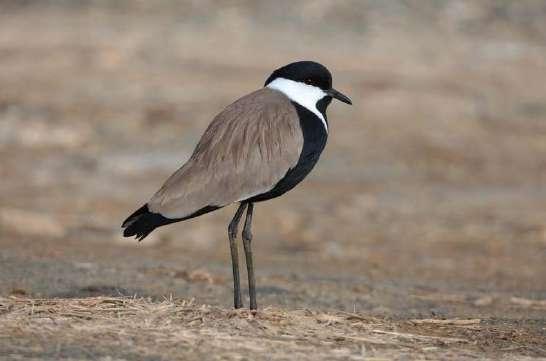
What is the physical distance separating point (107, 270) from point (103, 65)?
14.5 m

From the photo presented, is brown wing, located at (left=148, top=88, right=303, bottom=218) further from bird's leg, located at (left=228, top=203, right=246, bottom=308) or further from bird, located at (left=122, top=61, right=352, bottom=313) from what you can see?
bird's leg, located at (left=228, top=203, right=246, bottom=308)

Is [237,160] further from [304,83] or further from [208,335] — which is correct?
[208,335]

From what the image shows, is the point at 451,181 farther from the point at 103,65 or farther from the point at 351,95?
the point at 103,65

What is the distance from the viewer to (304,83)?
23.4 ft

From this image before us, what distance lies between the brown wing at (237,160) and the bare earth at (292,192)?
59 centimetres

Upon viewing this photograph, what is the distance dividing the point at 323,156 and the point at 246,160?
11.5 metres

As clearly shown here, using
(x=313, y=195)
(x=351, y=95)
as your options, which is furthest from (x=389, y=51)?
(x=313, y=195)

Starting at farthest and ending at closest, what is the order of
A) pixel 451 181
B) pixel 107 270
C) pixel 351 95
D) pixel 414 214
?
pixel 351 95 < pixel 451 181 < pixel 414 214 < pixel 107 270

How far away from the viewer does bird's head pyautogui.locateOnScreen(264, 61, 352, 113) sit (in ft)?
23.4

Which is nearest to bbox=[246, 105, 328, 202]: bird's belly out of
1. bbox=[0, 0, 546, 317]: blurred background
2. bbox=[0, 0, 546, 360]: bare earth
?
bbox=[0, 0, 546, 360]: bare earth

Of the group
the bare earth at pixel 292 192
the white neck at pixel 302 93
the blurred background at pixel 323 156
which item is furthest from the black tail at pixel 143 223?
the blurred background at pixel 323 156

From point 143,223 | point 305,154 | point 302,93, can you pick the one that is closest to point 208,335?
point 143,223

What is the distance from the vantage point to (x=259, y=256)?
12352 mm

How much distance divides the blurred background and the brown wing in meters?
1.48
